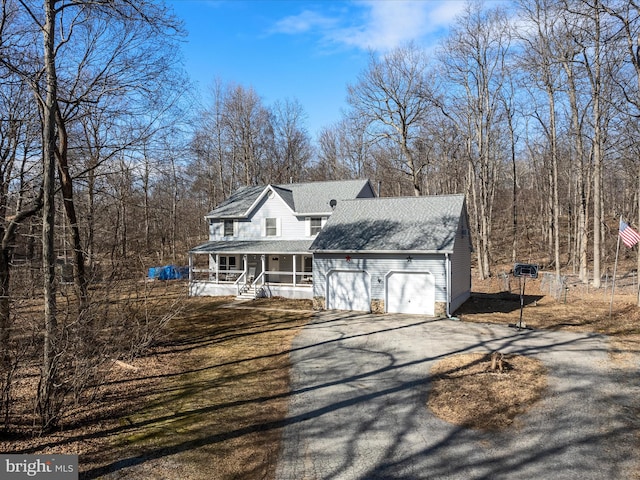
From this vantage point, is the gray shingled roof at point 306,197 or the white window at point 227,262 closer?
the gray shingled roof at point 306,197

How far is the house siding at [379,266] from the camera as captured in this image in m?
16.9

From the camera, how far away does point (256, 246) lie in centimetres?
2486

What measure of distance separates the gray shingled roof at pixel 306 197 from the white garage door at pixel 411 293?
8.13 meters

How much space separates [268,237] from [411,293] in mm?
11678

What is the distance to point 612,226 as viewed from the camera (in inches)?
1577

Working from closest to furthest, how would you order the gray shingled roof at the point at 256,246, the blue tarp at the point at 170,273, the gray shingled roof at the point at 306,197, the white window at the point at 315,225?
1. the gray shingled roof at the point at 256,246
2. the white window at the point at 315,225
3. the gray shingled roof at the point at 306,197
4. the blue tarp at the point at 170,273

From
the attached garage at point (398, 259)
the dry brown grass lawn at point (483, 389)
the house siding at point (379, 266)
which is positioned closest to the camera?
the dry brown grass lawn at point (483, 389)

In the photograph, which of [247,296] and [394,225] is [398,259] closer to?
[394,225]

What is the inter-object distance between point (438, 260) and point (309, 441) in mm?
11675

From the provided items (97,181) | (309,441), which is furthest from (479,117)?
(309,441)

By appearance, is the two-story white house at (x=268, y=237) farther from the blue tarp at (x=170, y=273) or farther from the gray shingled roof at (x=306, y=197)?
the blue tarp at (x=170, y=273)

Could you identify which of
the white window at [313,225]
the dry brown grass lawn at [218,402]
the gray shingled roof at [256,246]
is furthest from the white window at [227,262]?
the dry brown grass lawn at [218,402]

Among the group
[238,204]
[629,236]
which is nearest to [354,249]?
[629,236]

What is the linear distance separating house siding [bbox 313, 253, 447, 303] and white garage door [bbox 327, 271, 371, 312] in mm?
274
